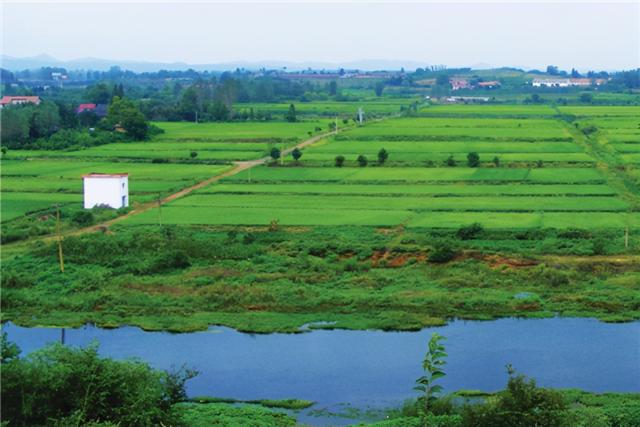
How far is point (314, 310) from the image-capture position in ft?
55.1

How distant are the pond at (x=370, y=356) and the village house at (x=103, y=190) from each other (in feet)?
27.8

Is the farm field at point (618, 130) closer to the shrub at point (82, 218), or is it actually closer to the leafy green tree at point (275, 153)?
the leafy green tree at point (275, 153)

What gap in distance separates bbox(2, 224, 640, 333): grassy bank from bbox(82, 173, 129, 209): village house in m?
2.87

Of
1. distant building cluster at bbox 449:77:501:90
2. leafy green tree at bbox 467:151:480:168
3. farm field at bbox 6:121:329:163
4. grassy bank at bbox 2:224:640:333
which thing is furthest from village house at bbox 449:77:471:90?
grassy bank at bbox 2:224:640:333

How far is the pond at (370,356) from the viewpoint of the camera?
525 inches

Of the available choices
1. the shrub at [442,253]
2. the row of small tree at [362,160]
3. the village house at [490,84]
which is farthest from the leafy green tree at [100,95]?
the village house at [490,84]

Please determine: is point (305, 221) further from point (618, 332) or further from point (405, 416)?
point (405, 416)

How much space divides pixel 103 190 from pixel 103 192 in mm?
53

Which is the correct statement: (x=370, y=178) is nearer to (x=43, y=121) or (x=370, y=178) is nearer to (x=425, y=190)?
(x=425, y=190)

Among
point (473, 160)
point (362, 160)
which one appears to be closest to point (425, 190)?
point (473, 160)

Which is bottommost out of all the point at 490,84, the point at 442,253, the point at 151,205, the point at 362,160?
the point at 151,205

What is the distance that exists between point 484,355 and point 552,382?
53.3 inches

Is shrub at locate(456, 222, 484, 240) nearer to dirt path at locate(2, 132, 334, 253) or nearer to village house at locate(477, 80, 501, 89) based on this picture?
dirt path at locate(2, 132, 334, 253)

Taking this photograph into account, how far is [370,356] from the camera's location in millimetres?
14578
